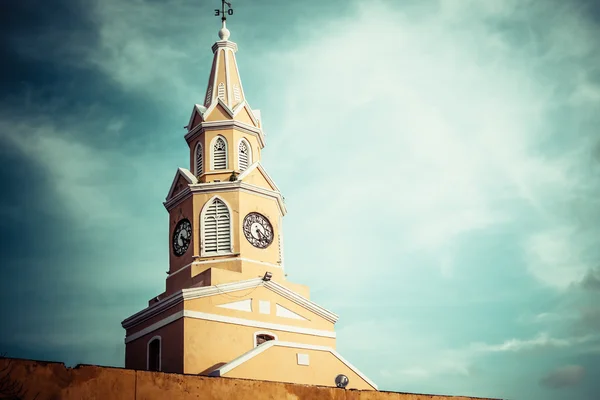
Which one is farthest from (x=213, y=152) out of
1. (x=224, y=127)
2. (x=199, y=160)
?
(x=224, y=127)

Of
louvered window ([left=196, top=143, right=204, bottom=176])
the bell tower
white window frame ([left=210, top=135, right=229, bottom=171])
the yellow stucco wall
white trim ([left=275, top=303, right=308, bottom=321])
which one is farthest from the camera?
louvered window ([left=196, top=143, right=204, bottom=176])

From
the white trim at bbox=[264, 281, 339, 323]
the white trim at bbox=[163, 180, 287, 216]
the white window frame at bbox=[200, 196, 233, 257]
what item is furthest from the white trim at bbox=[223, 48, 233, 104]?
the white trim at bbox=[264, 281, 339, 323]

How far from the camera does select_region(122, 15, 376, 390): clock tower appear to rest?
104 feet

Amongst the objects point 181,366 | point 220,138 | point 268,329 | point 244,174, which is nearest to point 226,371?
point 181,366

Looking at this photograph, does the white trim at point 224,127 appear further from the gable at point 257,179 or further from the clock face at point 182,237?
the clock face at point 182,237

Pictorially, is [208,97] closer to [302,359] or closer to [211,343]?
[211,343]

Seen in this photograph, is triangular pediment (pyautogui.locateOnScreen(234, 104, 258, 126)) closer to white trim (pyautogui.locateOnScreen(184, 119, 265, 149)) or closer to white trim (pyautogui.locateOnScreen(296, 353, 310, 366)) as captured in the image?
white trim (pyautogui.locateOnScreen(184, 119, 265, 149))

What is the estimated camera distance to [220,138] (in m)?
38.6

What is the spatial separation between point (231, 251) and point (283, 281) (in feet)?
8.71

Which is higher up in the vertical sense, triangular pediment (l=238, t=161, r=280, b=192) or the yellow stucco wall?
triangular pediment (l=238, t=161, r=280, b=192)

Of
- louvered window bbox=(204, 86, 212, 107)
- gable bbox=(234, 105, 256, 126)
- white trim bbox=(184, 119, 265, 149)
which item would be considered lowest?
white trim bbox=(184, 119, 265, 149)

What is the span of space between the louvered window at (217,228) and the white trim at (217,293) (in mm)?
2334

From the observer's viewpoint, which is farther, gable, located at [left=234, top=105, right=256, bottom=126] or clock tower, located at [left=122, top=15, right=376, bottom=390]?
gable, located at [left=234, top=105, right=256, bottom=126]

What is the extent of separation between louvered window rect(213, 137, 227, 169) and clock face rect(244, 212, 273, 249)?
10.0ft
